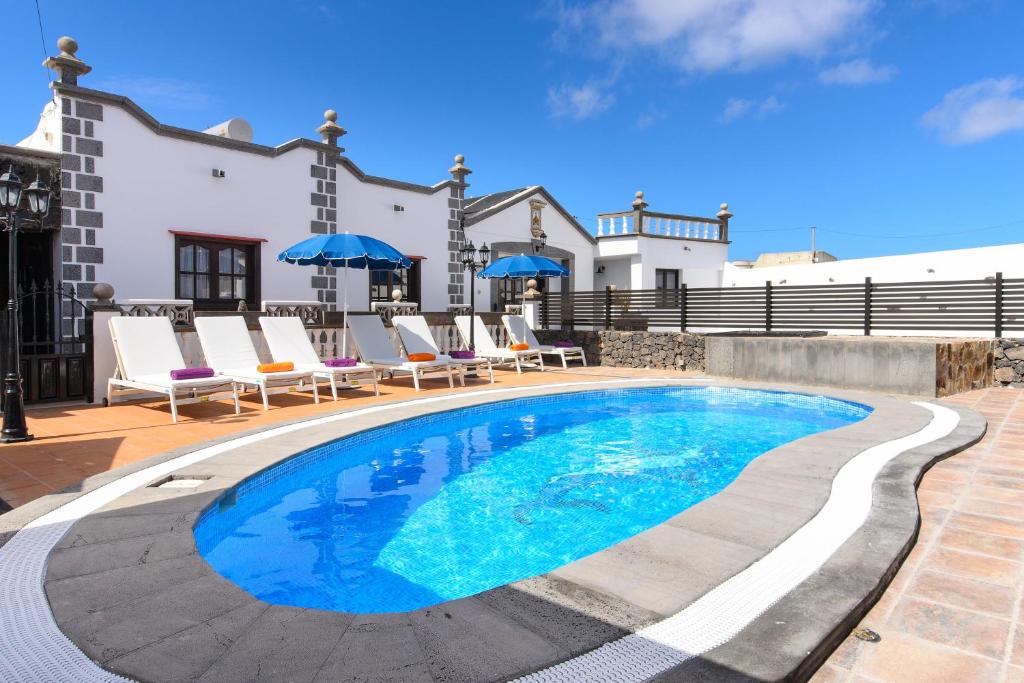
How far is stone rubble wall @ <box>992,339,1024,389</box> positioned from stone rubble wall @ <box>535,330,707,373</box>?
16.2 ft

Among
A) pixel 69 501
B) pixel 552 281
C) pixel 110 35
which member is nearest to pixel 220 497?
pixel 69 501

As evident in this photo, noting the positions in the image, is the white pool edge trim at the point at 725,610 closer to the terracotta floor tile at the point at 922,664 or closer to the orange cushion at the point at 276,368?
the terracotta floor tile at the point at 922,664

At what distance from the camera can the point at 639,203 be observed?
21.9 m

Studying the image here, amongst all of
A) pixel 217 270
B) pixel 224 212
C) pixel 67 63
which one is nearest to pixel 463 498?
pixel 217 270

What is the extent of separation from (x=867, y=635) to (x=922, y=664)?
0.73 ft

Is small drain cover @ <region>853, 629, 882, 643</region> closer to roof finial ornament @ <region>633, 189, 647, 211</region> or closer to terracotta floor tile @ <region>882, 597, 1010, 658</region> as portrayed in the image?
terracotta floor tile @ <region>882, 597, 1010, 658</region>

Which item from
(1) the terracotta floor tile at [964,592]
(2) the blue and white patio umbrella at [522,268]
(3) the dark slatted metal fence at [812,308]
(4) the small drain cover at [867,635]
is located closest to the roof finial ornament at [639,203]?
(3) the dark slatted metal fence at [812,308]

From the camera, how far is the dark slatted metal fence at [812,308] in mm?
11000

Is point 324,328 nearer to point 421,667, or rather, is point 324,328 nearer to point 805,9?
point 421,667

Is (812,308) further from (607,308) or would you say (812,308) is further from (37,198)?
(37,198)

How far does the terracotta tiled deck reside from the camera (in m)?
2.08

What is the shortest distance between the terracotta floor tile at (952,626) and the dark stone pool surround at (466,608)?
14cm

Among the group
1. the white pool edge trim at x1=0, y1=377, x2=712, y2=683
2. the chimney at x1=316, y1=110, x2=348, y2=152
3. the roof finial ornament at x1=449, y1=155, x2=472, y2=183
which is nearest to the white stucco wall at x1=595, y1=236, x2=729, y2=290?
the roof finial ornament at x1=449, y1=155, x2=472, y2=183

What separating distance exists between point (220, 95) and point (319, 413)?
12055mm
